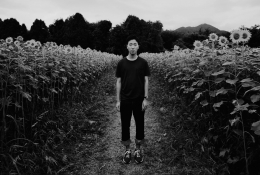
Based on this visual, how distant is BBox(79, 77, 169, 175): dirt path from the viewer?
370 cm

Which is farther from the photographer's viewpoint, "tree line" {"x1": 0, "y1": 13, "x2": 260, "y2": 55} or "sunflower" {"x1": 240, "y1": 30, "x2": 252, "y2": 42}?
"tree line" {"x1": 0, "y1": 13, "x2": 260, "y2": 55}

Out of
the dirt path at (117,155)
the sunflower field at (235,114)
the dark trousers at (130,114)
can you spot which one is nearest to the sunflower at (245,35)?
the sunflower field at (235,114)

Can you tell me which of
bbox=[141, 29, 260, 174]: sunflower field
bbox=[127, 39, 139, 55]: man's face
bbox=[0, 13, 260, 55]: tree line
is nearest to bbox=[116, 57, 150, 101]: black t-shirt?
bbox=[127, 39, 139, 55]: man's face

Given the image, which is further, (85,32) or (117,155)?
(85,32)

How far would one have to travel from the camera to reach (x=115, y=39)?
4075 cm

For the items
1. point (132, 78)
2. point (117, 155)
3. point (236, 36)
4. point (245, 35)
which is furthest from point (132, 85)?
point (245, 35)

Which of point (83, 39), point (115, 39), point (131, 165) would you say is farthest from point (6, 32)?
point (131, 165)

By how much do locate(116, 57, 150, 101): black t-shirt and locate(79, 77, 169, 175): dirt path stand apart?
3.74 ft

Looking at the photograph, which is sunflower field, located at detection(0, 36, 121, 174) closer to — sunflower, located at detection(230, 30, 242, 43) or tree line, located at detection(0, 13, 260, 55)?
sunflower, located at detection(230, 30, 242, 43)

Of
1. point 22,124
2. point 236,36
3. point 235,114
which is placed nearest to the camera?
point 235,114

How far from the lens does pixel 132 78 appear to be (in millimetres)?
3732

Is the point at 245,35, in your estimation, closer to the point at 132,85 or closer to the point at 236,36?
the point at 236,36

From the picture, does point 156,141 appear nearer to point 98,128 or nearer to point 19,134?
point 98,128

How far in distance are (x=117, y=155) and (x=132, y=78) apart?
1522 mm
